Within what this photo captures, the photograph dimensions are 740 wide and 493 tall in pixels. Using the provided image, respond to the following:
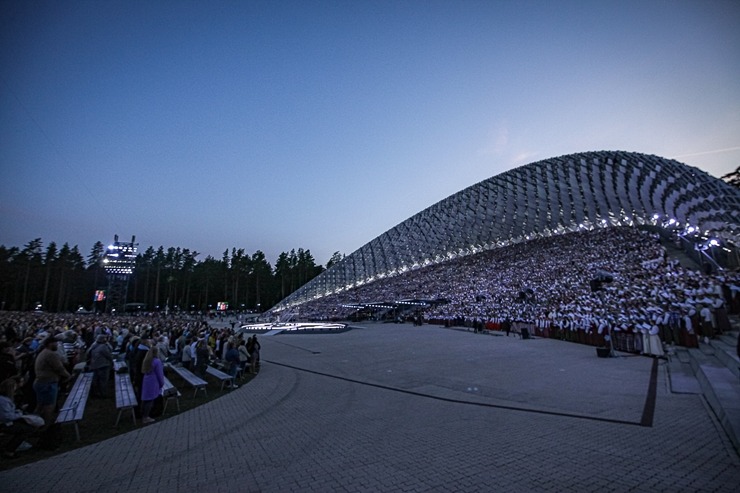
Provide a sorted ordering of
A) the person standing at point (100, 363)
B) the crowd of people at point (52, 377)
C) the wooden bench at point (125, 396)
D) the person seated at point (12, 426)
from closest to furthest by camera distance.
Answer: the person seated at point (12, 426) < the crowd of people at point (52, 377) < the wooden bench at point (125, 396) < the person standing at point (100, 363)

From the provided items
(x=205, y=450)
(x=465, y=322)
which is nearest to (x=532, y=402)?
(x=205, y=450)

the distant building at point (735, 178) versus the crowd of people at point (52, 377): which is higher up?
the distant building at point (735, 178)

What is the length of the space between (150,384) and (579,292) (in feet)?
105

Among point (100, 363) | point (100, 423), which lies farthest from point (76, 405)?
point (100, 363)

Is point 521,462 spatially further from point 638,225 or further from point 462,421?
point 638,225

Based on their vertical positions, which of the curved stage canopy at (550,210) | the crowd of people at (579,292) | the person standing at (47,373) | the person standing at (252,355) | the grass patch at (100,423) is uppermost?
the curved stage canopy at (550,210)

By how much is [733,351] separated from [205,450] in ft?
44.9

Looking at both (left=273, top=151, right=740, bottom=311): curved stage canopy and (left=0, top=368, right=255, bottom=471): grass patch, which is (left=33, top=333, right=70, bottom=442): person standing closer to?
(left=0, top=368, right=255, bottom=471): grass patch

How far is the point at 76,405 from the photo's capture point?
22.8 feet

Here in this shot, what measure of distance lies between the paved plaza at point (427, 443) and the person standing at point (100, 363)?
11.1 ft

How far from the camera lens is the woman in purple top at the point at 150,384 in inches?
303

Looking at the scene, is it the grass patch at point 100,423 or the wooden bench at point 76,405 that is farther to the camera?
the wooden bench at point 76,405

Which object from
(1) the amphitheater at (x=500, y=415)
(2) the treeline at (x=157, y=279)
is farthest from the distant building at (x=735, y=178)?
(2) the treeline at (x=157, y=279)

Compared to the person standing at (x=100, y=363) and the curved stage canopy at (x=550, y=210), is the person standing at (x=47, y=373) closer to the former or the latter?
the person standing at (x=100, y=363)
